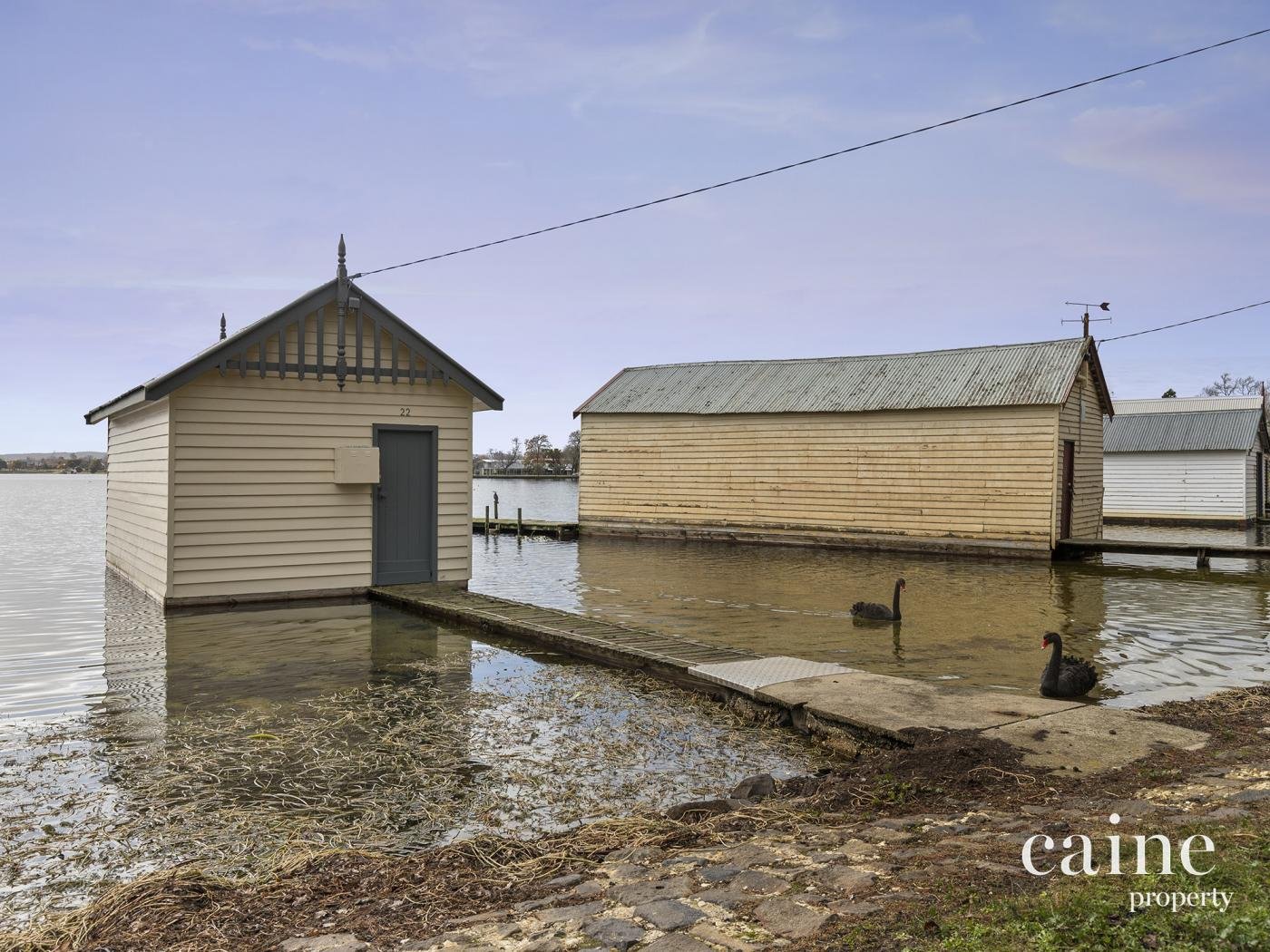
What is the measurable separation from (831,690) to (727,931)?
419cm

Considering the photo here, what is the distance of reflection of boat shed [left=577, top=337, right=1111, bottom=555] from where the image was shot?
24.0 metres

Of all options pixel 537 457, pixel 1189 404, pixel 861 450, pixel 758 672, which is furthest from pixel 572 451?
pixel 758 672

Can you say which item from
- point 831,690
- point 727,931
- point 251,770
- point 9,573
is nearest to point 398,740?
point 251,770

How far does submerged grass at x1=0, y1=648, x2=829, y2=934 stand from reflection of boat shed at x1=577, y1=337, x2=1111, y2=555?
18.2 m

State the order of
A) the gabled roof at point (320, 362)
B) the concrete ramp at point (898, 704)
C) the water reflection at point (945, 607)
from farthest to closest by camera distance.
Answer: the gabled roof at point (320, 362) → the water reflection at point (945, 607) → the concrete ramp at point (898, 704)

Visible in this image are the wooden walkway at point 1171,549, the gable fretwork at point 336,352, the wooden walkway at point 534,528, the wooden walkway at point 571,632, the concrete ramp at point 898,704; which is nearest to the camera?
the concrete ramp at point 898,704

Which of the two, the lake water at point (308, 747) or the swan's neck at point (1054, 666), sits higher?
the swan's neck at point (1054, 666)

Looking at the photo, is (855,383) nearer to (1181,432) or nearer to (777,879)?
(1181,432)

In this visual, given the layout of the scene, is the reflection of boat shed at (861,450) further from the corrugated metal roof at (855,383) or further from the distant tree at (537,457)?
the distant tree at (537,457)

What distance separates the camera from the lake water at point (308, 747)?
5039mm

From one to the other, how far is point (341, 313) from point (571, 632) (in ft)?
20.5

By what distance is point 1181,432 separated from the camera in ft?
118

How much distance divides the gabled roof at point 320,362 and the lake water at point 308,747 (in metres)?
3.34

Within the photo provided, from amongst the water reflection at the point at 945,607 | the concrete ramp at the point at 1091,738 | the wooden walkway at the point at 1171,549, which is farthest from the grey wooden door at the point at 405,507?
the wooden walkway at the point at 1171,549
